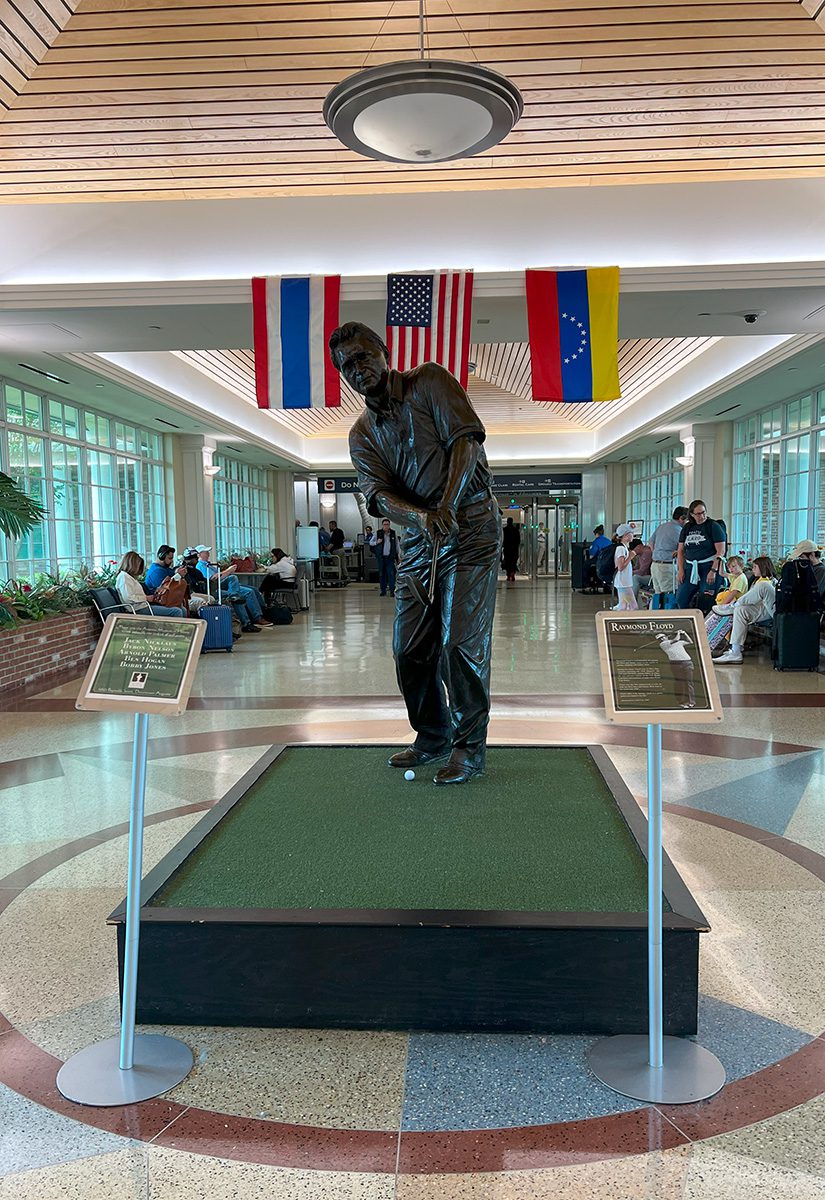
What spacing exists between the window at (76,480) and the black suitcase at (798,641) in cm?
965

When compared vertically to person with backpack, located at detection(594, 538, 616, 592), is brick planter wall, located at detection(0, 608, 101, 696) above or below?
below

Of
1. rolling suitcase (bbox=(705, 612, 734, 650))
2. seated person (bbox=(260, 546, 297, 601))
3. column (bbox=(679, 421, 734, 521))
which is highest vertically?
column (bbox=(679, 421, 734, 521))

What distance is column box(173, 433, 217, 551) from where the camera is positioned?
17969mm

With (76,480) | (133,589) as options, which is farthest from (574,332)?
(76,480)

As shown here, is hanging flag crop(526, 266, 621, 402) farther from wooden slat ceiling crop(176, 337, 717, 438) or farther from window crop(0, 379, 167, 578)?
window crop(0, 379, 167, 578)

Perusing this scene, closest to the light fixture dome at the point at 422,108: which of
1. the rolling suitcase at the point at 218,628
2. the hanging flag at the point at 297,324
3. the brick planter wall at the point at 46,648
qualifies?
the hanging flag at the point at 297,324

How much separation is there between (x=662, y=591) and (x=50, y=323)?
10.4 meters

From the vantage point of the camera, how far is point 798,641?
30.6 feet

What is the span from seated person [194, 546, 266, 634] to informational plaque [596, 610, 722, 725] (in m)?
11.3

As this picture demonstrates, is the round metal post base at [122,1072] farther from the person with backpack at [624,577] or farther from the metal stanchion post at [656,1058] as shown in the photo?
the person with backpack at [624,577]

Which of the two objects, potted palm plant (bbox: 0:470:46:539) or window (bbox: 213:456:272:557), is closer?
potted palm plant (bbox: 0:470:46:539)

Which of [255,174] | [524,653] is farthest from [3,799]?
[524,653]

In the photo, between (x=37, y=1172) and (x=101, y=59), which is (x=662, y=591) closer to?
(x=101, y=59)

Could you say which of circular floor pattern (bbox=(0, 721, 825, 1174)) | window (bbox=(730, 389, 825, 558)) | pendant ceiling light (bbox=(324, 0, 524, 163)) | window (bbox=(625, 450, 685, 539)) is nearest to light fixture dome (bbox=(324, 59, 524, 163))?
pendant ceiling light (bbox=(324, 0, 524, 163))
